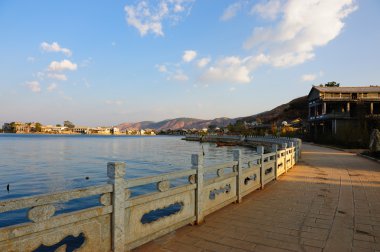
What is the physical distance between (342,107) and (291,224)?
162 ft

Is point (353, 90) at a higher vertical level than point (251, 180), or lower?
higher

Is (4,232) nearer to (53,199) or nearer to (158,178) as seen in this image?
(53,199)

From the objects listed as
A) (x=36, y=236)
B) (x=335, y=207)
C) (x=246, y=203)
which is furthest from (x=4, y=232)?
(x=335, y=207)

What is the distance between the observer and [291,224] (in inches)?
253

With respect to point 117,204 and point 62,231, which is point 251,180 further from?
point 62,231

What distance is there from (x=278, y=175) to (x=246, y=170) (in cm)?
480

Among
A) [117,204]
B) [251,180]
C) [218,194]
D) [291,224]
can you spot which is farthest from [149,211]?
[251,180]

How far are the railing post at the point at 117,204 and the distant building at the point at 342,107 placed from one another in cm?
4023

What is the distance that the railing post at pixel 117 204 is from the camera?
4320 mm

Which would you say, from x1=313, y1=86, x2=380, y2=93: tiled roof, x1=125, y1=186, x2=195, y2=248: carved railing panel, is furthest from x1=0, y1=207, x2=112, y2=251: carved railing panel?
x1=313, y1=86, x2=380, y2=93: tiled roof

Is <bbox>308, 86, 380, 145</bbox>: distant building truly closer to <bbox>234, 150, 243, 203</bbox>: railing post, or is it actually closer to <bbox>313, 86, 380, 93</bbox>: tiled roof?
<bbox>313, 86, 380, 93</bbox>: tiled roof

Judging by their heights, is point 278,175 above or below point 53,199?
below

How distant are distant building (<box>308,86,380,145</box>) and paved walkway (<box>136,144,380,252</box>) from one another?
33.5 meters

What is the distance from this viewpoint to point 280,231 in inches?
235
